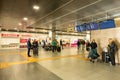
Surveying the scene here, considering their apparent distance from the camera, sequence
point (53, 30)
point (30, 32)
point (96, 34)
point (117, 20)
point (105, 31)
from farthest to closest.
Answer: point (30, 32), point (53, 30), point (96, 34), point (105, 31), point (117, 20)

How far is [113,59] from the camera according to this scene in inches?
251

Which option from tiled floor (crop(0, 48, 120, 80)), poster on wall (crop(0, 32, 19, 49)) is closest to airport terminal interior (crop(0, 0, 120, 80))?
tiled floor (crop(0, 48, 120, 80))

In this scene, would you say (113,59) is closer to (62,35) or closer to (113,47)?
(113,47)

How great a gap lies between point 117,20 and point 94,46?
7.39ft

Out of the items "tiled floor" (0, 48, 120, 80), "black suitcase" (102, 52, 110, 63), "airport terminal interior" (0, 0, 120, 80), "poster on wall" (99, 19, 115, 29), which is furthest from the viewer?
"black suitcase" (102, 52, 110, 63)

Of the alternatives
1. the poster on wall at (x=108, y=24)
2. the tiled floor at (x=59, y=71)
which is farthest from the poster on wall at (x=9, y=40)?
the poster on wall at (x=108, y=24)

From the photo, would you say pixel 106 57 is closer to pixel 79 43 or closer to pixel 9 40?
pixel 79 43

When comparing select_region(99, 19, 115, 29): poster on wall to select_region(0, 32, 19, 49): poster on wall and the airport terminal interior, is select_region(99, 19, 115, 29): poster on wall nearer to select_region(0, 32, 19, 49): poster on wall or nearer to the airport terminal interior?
the airport terminal interior

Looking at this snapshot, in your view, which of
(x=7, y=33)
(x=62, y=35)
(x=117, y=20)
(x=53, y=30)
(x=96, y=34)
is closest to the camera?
(x=117, y=20)

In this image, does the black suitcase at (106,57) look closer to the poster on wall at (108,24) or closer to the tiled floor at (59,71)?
the tiled floor at (59,71)

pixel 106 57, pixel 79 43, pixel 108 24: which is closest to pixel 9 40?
pixel 79 43

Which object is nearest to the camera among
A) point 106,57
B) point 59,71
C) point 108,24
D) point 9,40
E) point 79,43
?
point 59,71

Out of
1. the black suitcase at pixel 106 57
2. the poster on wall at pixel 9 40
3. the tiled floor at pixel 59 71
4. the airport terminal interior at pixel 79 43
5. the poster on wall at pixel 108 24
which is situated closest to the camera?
the tiled floor at pixel 59 71

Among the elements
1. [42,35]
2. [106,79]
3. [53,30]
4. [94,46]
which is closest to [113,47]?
[94,46]
